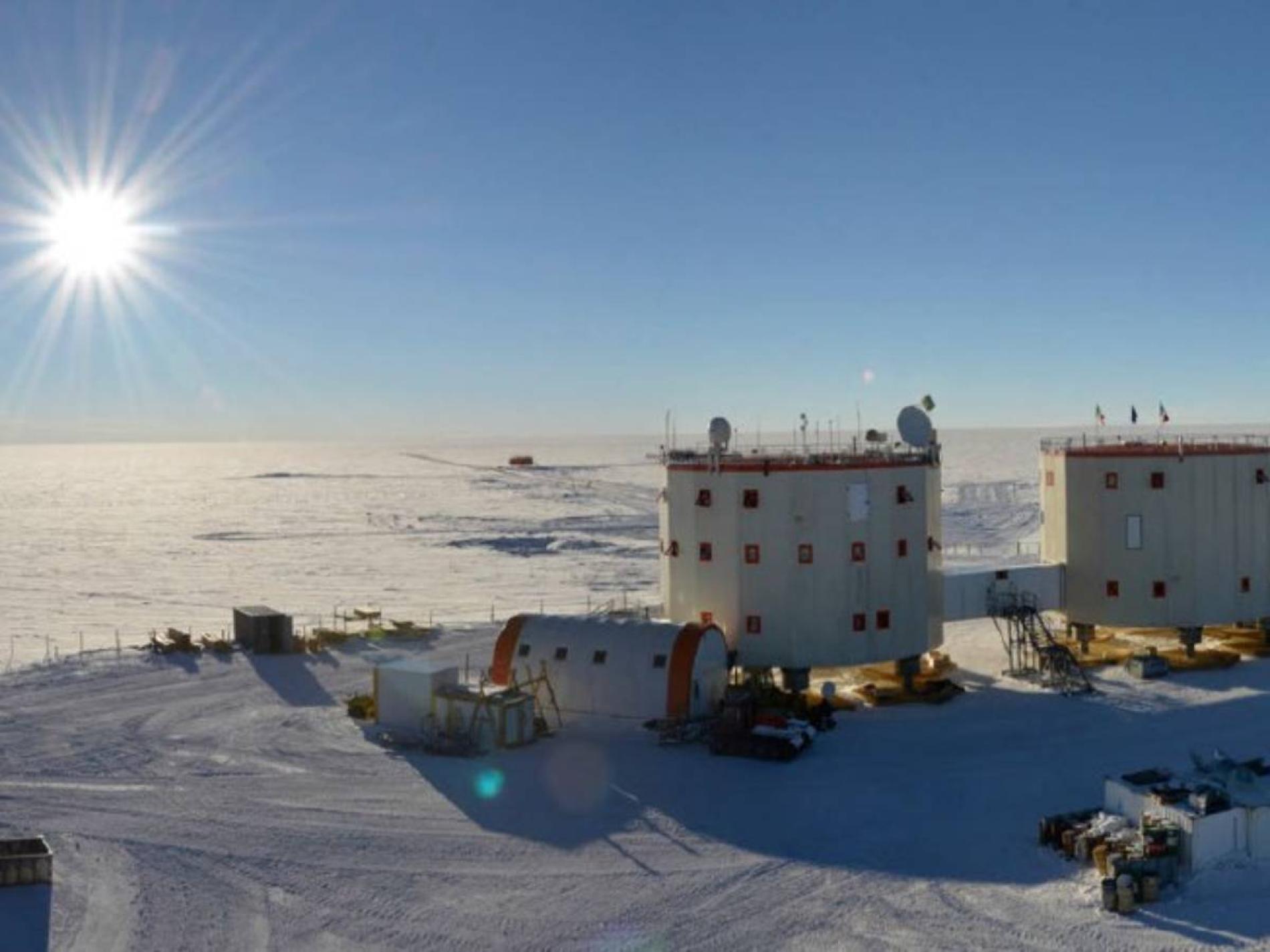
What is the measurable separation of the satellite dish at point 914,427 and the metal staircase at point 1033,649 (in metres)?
5.78

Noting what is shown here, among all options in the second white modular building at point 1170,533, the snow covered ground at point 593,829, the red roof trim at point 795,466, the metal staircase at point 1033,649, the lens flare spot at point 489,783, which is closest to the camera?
the snow covered ground at point 593,829

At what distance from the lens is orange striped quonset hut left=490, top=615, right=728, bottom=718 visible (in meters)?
32.0

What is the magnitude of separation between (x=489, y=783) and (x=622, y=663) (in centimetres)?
620

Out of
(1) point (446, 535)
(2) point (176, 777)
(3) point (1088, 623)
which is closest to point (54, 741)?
(2) point (176, 777)

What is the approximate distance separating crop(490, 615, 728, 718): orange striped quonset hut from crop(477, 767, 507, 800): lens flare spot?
4774 mm

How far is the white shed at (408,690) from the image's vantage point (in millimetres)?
31609

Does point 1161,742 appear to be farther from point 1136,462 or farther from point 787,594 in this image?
point 1136,462

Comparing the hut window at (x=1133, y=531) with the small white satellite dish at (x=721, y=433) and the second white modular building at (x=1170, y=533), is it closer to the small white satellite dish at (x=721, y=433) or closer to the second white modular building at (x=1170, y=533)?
the second white modular building at (x=1170, y=533)

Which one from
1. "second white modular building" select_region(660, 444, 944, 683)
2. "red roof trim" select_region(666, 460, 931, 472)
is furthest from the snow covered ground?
"red roof trim" select_region(666, 460, 931, 472)

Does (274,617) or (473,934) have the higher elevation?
(274,617)

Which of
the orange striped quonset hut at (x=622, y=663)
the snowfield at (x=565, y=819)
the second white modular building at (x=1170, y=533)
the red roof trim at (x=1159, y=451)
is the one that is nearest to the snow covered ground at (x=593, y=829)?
the snowfield at (x=565, y=819)

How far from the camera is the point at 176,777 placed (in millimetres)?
28188

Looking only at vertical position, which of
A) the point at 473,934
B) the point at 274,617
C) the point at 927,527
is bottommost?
the point at 473,934

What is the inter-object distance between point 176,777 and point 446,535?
237 feet
